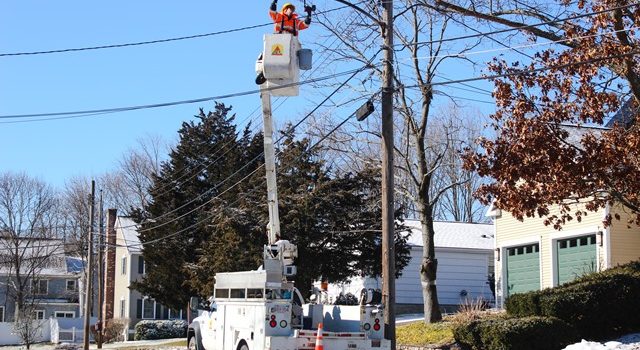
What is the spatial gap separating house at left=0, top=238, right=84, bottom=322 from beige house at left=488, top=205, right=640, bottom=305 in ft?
137

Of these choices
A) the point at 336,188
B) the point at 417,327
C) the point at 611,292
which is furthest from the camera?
the point at 336,188

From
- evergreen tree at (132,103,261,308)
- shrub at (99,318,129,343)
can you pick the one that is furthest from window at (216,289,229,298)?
shrub at (99,318,129,343)

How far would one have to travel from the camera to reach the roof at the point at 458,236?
38.5 meters

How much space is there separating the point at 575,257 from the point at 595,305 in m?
10.4

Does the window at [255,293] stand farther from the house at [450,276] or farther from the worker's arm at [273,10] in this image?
the house at [450,276]

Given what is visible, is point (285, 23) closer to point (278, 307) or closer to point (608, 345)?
point (278, 307)

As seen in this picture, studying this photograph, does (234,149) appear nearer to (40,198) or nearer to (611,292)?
(611,292)

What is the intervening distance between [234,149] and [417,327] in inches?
704

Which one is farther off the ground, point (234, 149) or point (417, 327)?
point (234, 149)

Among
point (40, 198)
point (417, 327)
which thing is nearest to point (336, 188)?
point (417, 327)

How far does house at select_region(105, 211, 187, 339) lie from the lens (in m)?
53.9

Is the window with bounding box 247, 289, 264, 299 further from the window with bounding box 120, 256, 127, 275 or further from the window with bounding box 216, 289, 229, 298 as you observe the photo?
the window with bounding box 120, 256, 127, 275

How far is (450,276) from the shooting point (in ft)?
125

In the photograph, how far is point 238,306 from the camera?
58.1 feet
